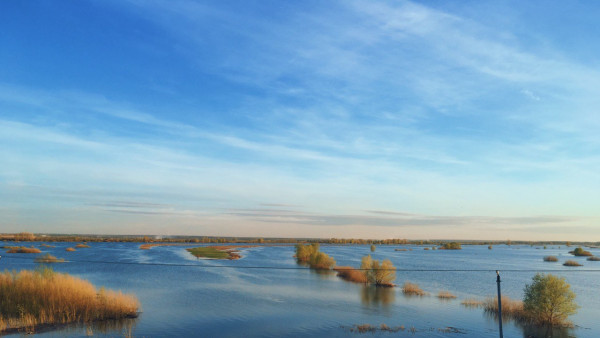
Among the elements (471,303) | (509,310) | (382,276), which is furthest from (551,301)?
(382,276)

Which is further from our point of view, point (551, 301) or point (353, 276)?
point (353, 276)

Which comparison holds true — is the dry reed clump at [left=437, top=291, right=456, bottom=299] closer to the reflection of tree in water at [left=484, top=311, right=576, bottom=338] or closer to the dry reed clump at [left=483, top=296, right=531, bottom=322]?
the dry reed clump at [left=483, top=296, right=531, bottom=322]

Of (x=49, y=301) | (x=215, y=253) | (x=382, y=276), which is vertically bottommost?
(x=215, y=253)

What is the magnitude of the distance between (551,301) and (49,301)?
37.6 meters

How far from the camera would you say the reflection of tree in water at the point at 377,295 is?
42938mm

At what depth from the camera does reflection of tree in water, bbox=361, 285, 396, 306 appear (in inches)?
1690

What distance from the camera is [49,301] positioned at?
2977cm

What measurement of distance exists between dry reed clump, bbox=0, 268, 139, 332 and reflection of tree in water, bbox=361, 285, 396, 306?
947 inches

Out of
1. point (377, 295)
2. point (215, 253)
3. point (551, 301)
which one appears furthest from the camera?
point (215, 253)

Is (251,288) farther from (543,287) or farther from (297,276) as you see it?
(543,287)

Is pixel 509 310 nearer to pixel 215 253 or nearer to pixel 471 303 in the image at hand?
pixel 471 303

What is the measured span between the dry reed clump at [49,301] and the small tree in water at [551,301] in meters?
32.3

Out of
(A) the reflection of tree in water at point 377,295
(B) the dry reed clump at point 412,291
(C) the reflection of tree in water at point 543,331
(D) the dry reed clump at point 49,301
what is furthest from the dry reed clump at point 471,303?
(D) the dry reed clump at point 49,301

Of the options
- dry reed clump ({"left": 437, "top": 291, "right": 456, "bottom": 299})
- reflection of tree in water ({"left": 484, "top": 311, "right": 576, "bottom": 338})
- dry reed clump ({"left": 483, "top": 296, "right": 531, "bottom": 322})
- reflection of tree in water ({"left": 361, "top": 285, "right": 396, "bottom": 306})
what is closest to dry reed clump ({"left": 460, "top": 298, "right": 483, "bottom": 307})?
dry reed clump ({"left": 483, "top": 296, "right": 531, "bottom": 322})
